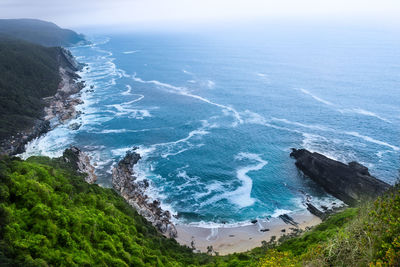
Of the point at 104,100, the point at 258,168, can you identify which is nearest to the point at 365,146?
the point at 258,168

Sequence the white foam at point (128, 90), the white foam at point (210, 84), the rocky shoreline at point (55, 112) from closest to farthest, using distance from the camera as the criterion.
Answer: the rocky shoreline at point (55, 112) < the white foam at point (128, 90) < the white foam at point (210, 84)

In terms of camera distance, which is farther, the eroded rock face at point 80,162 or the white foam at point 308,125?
the white foam at point 308,125

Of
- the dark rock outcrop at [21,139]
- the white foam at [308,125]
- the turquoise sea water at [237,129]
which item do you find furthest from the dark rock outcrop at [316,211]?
the dark rock outcrop at [21,139]

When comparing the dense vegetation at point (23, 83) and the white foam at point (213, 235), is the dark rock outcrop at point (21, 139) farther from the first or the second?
the white foam at point (213, 235)

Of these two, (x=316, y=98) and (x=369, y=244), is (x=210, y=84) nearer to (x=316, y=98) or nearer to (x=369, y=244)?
(x=316, y=98)

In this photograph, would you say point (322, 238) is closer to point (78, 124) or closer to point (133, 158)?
point (133, 158)

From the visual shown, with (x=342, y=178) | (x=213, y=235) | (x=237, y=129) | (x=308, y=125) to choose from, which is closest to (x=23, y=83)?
(x=237, y=129)

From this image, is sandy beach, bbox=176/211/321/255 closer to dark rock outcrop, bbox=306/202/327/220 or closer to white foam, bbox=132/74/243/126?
dark rock outcrop, bbox=306/202/327/220

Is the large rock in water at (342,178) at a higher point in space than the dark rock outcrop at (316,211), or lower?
higher
